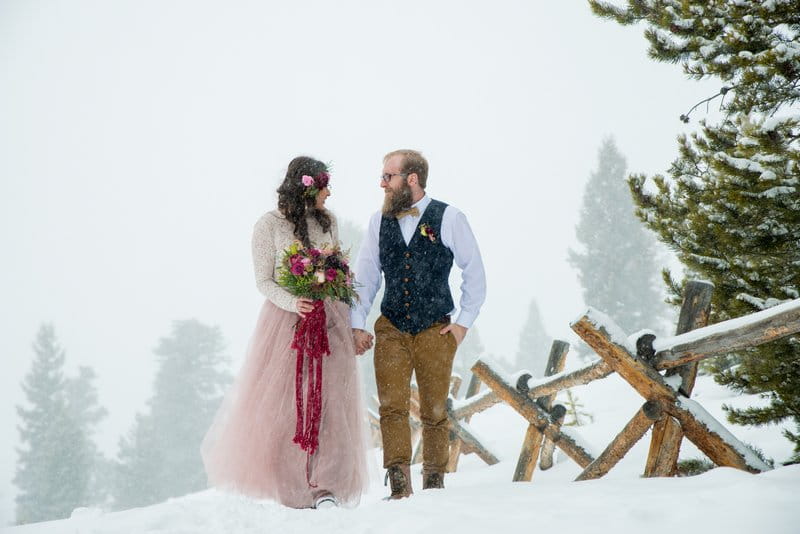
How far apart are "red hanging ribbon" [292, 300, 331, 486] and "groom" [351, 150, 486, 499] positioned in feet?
1.05

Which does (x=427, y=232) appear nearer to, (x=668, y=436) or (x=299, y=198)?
(x=299, y=198)

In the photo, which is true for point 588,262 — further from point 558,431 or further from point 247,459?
point 247,459

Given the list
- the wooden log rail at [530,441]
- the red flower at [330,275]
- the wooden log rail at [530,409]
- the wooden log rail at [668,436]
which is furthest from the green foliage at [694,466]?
the red flower at [330,275]

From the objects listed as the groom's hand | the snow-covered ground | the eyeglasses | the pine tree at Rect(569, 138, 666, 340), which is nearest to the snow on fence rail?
the snow-covered ground

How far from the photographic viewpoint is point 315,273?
398cm

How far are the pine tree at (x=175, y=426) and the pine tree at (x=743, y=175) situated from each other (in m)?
24.1

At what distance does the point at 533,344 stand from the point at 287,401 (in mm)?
34345

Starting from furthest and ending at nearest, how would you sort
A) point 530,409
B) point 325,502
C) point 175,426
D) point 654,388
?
point 175,426
point 530,409
point 325,502
point 654,388

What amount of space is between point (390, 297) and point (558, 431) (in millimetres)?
1955

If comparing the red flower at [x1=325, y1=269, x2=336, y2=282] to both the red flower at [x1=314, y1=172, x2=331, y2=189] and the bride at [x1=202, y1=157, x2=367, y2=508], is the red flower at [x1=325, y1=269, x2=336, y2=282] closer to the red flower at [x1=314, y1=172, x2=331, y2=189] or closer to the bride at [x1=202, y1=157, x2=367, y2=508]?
the bride at [x1=202, y1=157, x2=367, y2=508]

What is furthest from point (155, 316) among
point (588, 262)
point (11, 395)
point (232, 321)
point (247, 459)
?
point (247, 459)

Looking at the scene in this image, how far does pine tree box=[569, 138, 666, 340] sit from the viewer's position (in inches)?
912

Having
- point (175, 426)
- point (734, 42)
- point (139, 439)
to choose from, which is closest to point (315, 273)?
point (734, 42)

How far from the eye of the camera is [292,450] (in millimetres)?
4102
